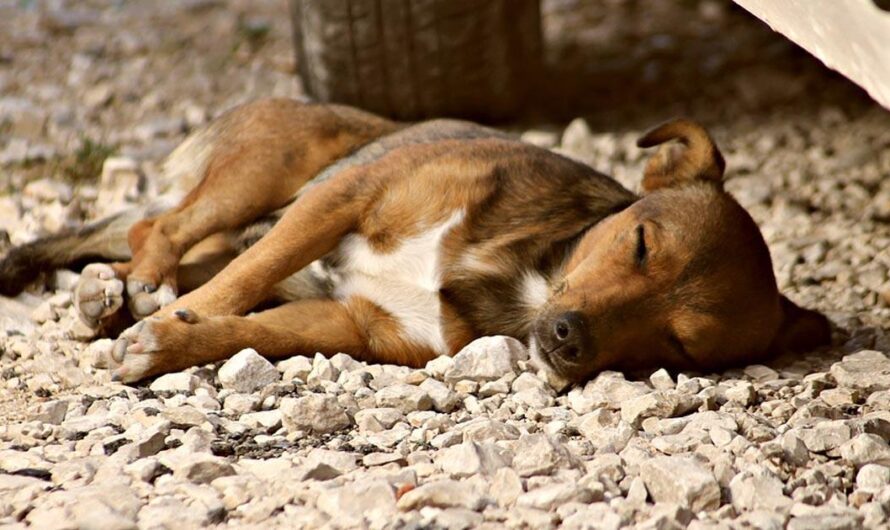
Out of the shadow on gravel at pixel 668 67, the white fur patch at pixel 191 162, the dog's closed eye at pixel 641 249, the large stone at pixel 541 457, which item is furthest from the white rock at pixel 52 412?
the shadow on gravel at pixel 668 67

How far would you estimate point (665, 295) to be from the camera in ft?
14.8

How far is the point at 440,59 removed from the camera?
7.21 meters

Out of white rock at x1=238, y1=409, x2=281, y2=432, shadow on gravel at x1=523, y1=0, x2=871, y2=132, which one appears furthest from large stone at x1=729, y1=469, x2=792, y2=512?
shadow on gravel at x1=523, y1=0, x2=871, y2=132

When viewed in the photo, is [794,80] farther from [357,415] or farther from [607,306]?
[357,415]

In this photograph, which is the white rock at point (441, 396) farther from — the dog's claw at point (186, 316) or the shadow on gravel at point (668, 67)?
the shadow on gravel at point (668, 67)

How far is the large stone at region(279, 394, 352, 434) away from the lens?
389cm

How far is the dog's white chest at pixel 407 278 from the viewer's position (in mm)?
4867

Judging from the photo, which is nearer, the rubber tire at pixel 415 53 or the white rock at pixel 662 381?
the white rock at pixel 662 381

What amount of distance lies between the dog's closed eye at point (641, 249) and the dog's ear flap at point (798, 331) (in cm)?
68

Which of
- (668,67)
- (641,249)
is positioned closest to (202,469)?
(641,249)

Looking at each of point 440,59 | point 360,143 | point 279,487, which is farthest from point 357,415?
point 440,59

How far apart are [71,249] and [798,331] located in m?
3.10

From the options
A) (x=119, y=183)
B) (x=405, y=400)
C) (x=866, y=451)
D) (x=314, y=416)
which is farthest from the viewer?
(x=119, y=183)

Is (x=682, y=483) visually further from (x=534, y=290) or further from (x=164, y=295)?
(x=164, y=295)
